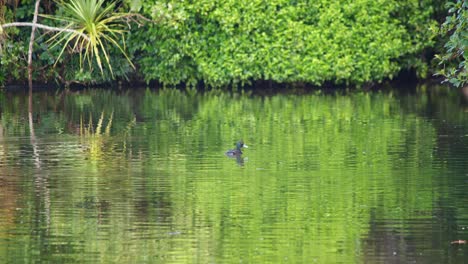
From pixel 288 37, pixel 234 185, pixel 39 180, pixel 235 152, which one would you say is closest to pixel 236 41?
pixel 288 37

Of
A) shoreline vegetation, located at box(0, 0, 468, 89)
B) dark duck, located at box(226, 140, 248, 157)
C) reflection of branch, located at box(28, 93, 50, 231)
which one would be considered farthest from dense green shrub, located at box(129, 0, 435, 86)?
dark duck, located at box(226, 140, 248, 157)

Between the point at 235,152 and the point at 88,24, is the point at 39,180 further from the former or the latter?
the point at 88,24

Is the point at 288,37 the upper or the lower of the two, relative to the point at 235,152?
upper

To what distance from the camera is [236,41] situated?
3156 cm

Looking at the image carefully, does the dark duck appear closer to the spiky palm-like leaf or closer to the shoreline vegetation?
the spiky palm-like leaf

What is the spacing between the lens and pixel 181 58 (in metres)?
31.9

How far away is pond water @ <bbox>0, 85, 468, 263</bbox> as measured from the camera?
11.6 m

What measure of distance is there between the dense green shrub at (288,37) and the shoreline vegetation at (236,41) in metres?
0.02

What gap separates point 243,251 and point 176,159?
653 centimetres

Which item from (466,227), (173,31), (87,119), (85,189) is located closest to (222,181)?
(85,189)

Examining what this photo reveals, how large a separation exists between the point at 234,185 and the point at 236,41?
16499 mm

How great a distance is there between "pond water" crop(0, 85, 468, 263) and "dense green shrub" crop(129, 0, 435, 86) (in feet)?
16.2

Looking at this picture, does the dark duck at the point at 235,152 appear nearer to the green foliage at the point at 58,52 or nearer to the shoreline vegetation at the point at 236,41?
the green foliage at the point at 58,52

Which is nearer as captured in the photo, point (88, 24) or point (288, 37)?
point (88, 24)
